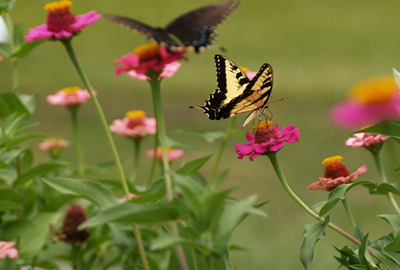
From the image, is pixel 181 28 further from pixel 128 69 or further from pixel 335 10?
pixel 335 10

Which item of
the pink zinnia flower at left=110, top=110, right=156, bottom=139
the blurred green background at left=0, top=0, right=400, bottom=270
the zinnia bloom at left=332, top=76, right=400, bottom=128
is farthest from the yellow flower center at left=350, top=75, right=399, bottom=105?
the pink zinnia flower at left=110, top=110, right=156, bottom=139

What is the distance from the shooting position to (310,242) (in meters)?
0.78

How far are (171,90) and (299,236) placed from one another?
243 centimetres

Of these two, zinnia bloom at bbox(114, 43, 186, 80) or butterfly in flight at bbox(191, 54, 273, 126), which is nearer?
zinnia bloom at bbox(114, 43, 186, 80)

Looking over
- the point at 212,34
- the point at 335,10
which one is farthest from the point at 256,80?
the point at 335,10

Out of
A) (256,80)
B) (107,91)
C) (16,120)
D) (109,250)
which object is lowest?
(107,91)

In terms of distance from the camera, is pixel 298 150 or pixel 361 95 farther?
pixel 298 150

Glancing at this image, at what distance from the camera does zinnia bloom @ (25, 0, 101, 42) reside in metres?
0.94

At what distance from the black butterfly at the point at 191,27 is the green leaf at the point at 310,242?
0.44m

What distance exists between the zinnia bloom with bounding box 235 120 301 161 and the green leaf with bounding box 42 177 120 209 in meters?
0.23

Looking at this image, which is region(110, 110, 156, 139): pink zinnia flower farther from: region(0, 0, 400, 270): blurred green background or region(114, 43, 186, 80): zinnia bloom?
region(114, 43, 186, 80): zinnia bloom

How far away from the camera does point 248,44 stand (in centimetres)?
527

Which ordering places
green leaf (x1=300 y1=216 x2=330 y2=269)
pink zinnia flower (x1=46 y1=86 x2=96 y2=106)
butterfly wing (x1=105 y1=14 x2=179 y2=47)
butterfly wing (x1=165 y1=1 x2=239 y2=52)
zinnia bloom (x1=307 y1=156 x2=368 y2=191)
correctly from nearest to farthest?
green leaf (x1=300 y1=216 x2=330 y2=269) → zinnia bloom (x1=307 y1=156 x2=368 y2=191) → butterfly wing (x1=105 y1=14 x2=179 y2=47) → butterfly wing (x1=165 y1=1 x2=239 y2=52) → pink zinnia flower (x1=46 y1=86 x2=96 y2=106)

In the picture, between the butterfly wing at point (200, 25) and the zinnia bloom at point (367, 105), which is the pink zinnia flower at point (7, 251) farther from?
the zinnia bloom at point (367, 105)
